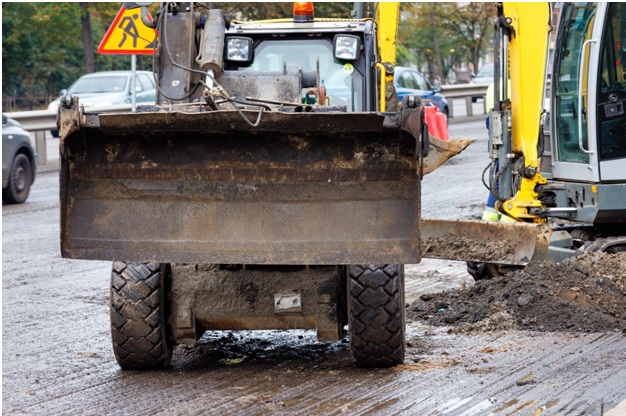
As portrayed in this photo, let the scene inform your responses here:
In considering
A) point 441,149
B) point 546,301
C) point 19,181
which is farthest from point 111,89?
point 546,301

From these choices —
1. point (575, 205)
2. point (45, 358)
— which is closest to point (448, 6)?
point (575, 205)

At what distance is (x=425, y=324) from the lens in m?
7.67

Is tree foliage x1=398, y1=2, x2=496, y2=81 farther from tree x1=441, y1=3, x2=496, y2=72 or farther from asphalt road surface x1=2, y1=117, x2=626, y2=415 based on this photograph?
asphalt road surface x1=2, y1=117, x2=626, y2=415

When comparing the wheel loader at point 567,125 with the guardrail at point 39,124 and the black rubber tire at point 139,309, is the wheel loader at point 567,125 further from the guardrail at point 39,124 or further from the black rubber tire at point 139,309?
the guardrail at point 39,124

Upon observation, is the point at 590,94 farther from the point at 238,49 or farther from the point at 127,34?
the point at 127,34

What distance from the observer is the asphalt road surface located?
5.61 metres

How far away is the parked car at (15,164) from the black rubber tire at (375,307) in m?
10.2

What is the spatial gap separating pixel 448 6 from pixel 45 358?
36.4m

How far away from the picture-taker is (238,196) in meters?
5.89

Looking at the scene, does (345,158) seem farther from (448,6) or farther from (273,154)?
(448,6)

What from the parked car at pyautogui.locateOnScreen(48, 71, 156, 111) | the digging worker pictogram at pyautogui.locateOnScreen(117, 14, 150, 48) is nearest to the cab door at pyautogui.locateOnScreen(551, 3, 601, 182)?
the digging worker pictogram at pyautogui.locateOnScreen(117, 14, 150, 48)

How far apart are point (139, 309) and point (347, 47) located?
247 cm

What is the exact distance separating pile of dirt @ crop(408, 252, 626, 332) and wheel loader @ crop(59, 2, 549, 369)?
149cm

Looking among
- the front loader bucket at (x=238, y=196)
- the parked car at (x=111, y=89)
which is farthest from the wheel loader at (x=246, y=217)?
the parked car at (x=111, y=89)
